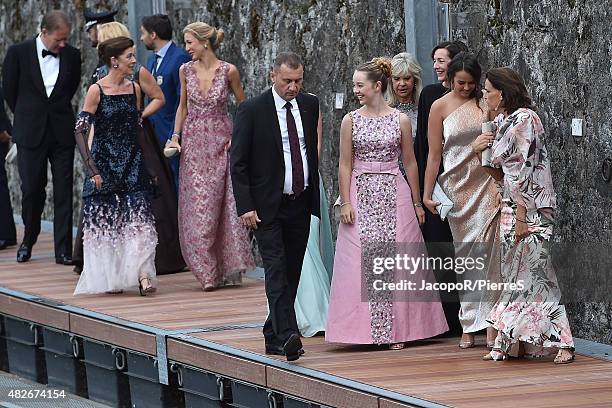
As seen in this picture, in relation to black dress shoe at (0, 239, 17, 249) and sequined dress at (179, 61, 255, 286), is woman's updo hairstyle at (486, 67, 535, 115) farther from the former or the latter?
black dress shoe at (0, 239, 17, 249)

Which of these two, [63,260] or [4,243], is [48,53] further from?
[4,243]

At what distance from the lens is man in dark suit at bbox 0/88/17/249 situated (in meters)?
12.6

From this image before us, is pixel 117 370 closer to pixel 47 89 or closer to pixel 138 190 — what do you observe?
pixel 138 190

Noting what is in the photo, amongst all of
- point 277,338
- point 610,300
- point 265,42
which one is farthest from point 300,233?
point 265,42

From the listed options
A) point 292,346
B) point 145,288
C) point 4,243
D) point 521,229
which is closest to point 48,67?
point 4,243

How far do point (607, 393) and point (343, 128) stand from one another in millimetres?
2004

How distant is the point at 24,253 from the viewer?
11.8m

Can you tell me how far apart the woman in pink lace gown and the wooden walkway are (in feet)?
0.74

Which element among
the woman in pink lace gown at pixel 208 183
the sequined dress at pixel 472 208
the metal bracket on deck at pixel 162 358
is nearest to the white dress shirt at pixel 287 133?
the sequined dress at pixel 472 208

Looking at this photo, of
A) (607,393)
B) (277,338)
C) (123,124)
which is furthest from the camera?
(123,124)

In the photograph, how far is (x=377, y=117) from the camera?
25.5 ft

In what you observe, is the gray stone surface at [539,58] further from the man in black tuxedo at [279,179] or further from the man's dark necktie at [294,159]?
the man's dark necktie at [294,159]

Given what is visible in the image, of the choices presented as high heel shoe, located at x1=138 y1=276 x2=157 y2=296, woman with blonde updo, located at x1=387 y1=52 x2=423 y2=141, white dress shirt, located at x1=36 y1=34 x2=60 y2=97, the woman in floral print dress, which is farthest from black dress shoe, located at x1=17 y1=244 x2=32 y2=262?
the woman in floral print dress

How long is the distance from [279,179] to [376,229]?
589 mm
